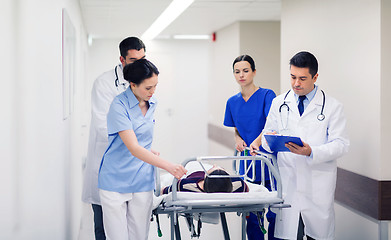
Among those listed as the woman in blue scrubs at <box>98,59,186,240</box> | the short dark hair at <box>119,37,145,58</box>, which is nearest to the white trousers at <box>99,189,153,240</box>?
the woman in blue scrubs at <box>98,59,186,240</box>

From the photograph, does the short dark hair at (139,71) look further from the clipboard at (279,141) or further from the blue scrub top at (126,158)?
the clipboard at (279,141)

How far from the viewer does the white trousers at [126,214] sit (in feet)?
8.29

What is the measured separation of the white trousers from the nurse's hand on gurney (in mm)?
825

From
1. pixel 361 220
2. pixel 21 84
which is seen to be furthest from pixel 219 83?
pixel 21 84

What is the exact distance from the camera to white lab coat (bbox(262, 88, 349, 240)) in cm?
281

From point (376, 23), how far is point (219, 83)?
4.52 meters

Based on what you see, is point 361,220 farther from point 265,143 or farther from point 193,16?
point 193,16

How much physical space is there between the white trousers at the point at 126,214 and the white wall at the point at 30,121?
280 mm

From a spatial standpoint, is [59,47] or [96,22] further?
[96,22]

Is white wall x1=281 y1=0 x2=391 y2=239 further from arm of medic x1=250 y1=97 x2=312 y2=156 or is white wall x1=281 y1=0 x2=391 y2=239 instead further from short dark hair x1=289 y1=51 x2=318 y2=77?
arm of medic x1=250 y1=97 x2=312 y2=156

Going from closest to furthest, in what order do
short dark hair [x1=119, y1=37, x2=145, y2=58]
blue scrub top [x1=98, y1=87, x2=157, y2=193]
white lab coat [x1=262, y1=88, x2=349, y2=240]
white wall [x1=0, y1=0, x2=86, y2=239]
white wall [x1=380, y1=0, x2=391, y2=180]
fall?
white wall [x1=0, y1=0, x2=86, y2=239]
blue scrub top [x1=98, y1=87, x2=157, y2=193]
white lab coat [x1=262, y1=88, x2=349, y2=240]
short dark hair [x1=119, y1=37, x2=145, y2=58]
white wall [x1=380, y1=0, x2=391, y2=180]

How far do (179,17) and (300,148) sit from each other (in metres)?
3.76

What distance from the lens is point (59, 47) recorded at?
2842 millimetres

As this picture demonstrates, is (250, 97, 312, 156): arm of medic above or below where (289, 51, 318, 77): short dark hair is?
below
